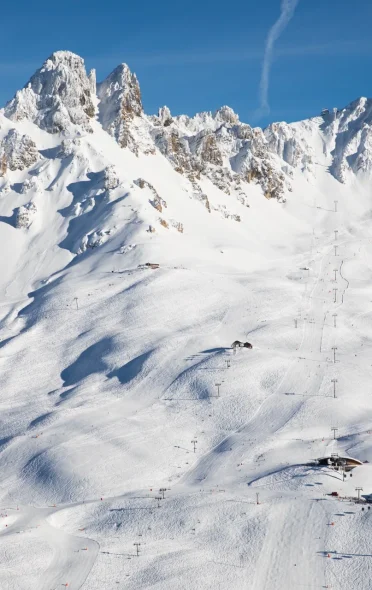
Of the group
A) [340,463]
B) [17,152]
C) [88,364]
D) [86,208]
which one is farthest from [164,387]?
[17,152]

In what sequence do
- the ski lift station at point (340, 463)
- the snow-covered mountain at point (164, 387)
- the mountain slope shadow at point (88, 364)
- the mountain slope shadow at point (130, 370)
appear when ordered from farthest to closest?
the mountain slope shadow at point (88, 364)
the mountain slope shadow at point (130, 370)
the ski lift station at point (340, 463)
the snow-covered mountain at point (164, 387)

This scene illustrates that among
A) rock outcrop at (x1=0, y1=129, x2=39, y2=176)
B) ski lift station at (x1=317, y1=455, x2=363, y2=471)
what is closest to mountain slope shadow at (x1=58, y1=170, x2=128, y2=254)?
rock outcrop at (x1=0, y1=129, x2=39, y2=176)

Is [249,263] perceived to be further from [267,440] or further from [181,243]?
[267,440]

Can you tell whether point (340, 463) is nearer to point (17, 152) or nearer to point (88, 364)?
point (88, 364)

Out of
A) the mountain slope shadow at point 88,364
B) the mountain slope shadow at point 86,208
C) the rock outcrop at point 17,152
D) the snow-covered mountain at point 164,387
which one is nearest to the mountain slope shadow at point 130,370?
the snow-covered mountain at point 164,387

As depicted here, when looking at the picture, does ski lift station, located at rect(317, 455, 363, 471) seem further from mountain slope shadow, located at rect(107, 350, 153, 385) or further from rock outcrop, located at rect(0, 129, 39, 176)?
rock outcrop, located at rect(0, 129, 39, 176)

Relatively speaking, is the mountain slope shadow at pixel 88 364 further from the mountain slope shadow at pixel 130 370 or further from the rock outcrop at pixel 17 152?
the rock outcrop at pixel 17 152

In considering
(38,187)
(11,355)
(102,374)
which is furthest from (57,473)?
(38,187)
